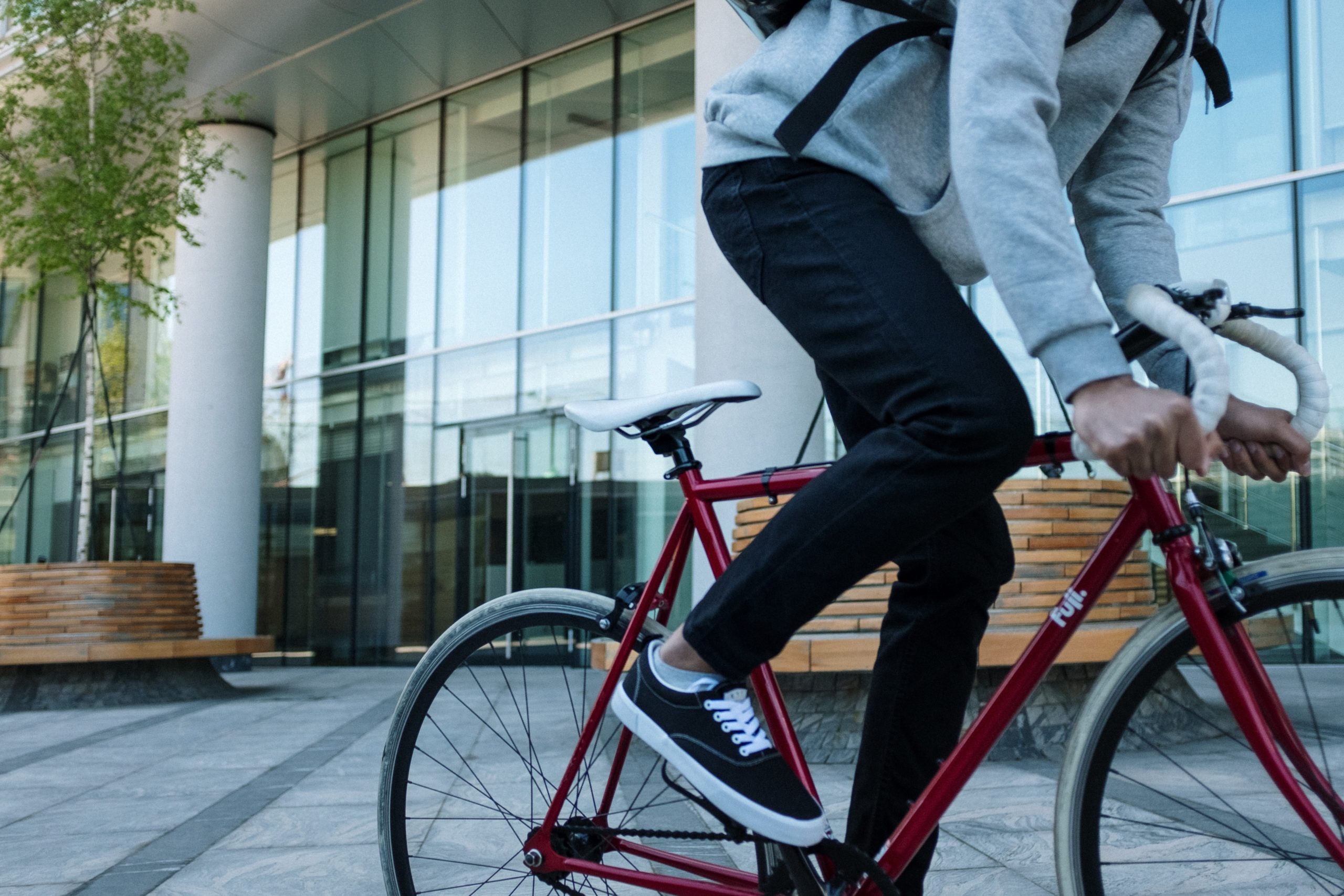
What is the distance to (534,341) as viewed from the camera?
12.0 m

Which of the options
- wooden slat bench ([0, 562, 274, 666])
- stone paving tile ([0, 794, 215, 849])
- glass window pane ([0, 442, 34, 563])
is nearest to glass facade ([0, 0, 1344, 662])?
wooden slat bench ([0, 562, 274, 666])

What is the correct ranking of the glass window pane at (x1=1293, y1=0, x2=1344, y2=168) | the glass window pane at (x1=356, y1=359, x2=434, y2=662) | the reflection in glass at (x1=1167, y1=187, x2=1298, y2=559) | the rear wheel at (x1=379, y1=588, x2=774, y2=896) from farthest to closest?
1. the glass window pane at (x1=356, y1=359, x2=434, y2=662)
2. the glass window pane at (x1=1293, y1=0, x2=1344, y2=168)
3. the reflection in glass at (x1=1167, y1=187, x2=1298, y2=559)
4. the rear wheel at (x1=379, y1=588, x2=774, y2=896)

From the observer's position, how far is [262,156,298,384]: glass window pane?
1407cm

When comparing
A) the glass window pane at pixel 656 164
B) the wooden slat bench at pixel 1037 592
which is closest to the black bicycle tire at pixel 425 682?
the wooden slat bench at pixel 1037 592

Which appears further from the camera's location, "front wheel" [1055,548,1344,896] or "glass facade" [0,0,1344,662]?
"glass facade" [0,0,1344,662]

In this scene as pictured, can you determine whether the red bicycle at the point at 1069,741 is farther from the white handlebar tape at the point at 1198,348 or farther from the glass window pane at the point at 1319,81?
the glass window pane at the point at 1319,81

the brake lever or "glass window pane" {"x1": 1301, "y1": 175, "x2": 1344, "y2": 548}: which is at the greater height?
"glass window pane" {"x1": 1301, "y1": 175, "x2": 1344, "y2": 548}

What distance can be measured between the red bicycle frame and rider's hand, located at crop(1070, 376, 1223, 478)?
0.83ft

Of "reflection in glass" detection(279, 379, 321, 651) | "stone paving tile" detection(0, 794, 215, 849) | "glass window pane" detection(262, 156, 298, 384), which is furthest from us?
"glass window pane" detection(262, 156, 298, 384)

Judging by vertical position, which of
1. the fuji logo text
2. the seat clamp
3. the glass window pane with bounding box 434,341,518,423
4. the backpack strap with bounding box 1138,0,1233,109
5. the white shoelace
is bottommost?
the white shoelace

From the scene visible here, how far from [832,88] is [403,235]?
12.6 metres

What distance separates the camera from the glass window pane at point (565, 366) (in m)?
11.4

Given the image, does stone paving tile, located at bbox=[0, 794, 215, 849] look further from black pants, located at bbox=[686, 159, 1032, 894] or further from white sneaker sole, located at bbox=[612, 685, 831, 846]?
black pants, located at bbox=[686, 159, 1032, 894]

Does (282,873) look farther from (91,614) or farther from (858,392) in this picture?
(91,614)
